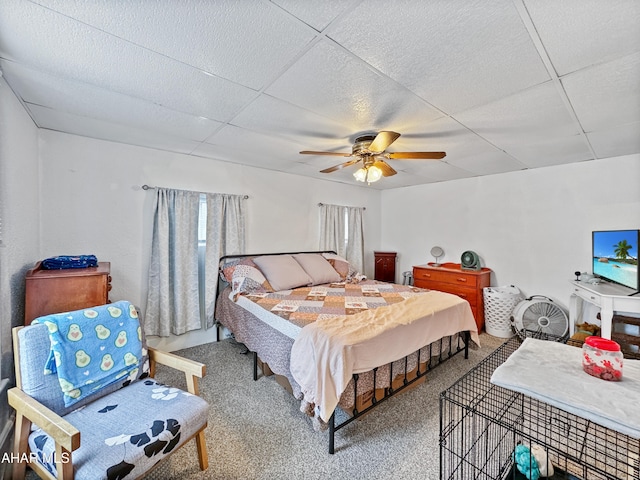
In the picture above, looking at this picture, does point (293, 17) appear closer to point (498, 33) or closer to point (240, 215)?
point (498, 33)

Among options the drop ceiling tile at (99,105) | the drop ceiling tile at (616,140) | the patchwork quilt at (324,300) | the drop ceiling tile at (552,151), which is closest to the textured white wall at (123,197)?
the drop ceiling tile at (99,105)

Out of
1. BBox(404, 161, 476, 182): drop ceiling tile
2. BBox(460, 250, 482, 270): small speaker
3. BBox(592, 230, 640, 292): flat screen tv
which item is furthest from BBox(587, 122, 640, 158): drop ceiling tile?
BBox(460, 250, 482, 270): small speaker

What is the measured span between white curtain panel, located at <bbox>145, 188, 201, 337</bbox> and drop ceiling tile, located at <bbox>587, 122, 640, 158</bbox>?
399 centimetres

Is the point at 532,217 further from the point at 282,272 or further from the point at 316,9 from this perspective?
the point at 316,9

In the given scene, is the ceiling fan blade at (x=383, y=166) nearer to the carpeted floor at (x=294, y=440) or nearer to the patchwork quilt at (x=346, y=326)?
the patchwork quilt at (x=346, y=326)

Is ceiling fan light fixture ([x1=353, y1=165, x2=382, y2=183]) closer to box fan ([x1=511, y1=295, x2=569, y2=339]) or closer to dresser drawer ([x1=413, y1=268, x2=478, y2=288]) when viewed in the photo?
dresser drawer ([x1=413, y1=268, x2=478, y2=288])

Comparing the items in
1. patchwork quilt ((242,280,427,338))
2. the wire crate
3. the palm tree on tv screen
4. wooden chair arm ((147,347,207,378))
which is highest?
the palm tree on tv screen

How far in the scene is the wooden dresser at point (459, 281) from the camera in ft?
12.1

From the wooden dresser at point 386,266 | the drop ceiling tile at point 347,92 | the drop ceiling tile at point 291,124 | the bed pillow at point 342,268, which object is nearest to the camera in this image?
the drop ceiling tile at point 347,92

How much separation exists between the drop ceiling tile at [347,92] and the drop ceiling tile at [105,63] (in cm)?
34

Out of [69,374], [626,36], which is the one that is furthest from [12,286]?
[626,36]

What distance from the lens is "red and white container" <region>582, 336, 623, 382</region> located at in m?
0.98

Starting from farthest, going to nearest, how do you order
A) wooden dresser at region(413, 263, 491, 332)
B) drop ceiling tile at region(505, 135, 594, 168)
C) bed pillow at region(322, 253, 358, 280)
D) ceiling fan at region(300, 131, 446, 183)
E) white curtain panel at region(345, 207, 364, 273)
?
1. white curtain panel at region(345, 207, 364, 273)
2. bed pillow at region(322, 253, 358, 280)
3. wooden dresser at region(413, 263, 491, 332)
4. drop ceiling tile at region(505, 135, 594, 168)
5. ceiling fan at region(300, 131, 446, 183)

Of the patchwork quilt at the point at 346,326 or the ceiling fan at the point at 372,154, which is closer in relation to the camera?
the patchwork quilt at the point at 346,326
